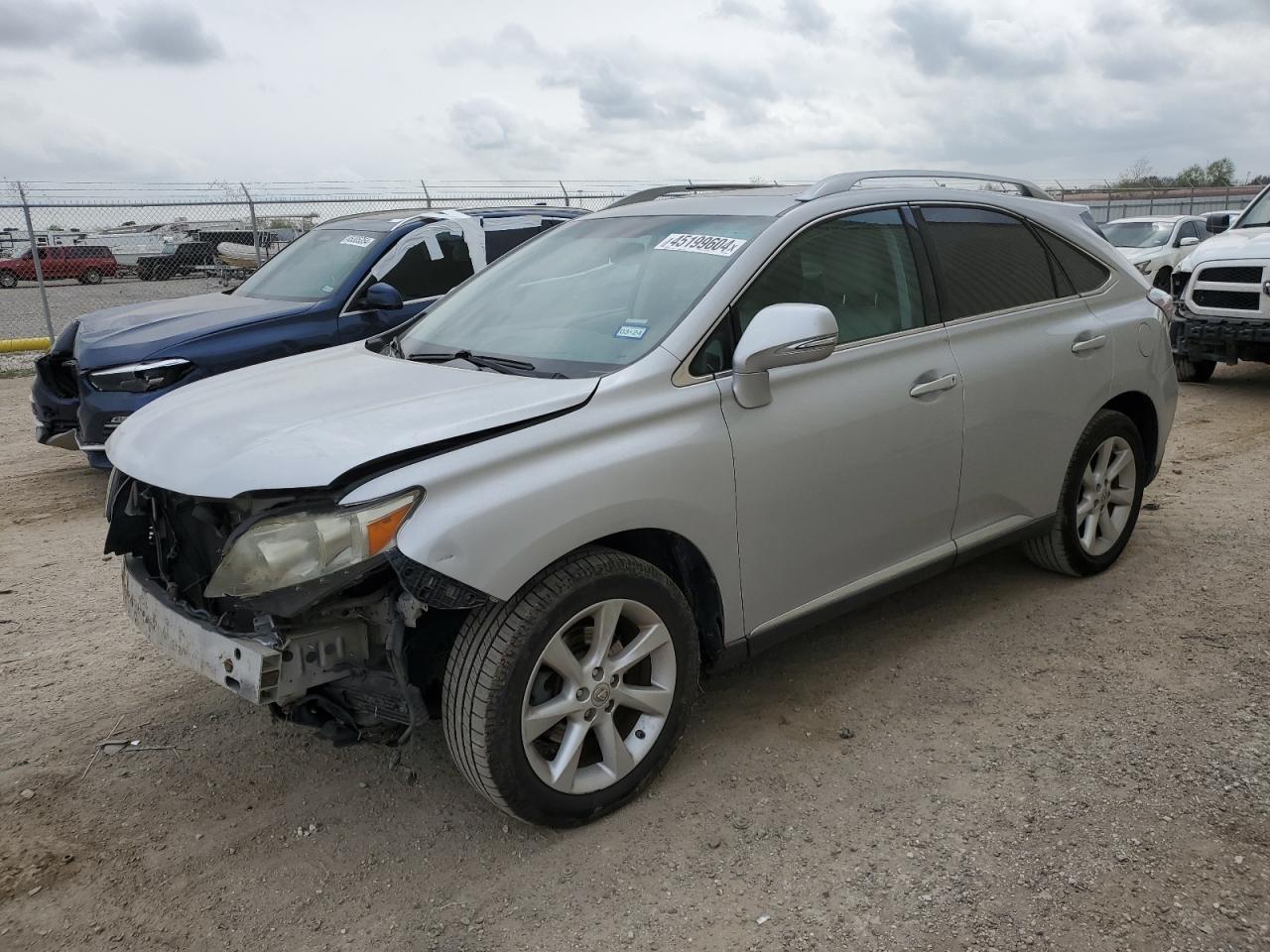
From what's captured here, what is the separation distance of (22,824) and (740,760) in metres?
2.26

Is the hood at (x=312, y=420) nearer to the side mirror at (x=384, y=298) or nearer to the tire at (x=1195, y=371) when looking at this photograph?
the side mirror at (x=384, y=298)

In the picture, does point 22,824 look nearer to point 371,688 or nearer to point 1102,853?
point 371,688

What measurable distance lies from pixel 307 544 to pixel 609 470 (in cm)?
84

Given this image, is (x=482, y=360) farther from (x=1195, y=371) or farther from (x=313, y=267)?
(x=1195, y=371)

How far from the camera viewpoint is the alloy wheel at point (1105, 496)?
15.4 feet

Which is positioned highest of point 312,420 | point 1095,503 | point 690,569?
point 312,420

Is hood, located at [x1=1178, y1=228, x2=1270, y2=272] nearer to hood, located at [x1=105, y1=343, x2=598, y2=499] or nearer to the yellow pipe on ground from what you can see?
hood, located at [x1=105, y1=343, x2=598, y2=499]

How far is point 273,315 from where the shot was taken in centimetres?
682

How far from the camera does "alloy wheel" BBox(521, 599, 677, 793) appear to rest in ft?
9.55

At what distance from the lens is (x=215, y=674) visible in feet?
9.29

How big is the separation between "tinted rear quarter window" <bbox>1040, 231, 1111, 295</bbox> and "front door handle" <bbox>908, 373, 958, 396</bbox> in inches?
42.7

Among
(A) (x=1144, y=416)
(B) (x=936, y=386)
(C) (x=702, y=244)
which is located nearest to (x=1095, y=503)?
(A) (x=1144, y=416)

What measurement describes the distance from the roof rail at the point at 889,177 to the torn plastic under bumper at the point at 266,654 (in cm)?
219

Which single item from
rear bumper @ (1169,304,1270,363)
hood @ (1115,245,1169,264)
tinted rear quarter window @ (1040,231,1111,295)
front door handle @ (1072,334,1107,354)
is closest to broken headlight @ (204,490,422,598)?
front door handle @ (1072,334,1107,354)
